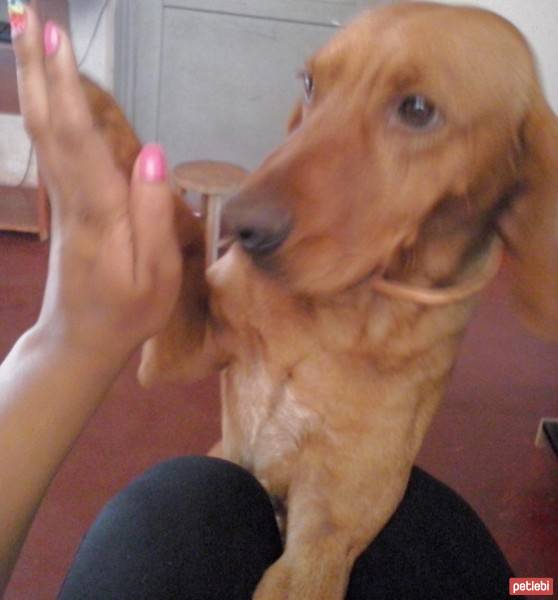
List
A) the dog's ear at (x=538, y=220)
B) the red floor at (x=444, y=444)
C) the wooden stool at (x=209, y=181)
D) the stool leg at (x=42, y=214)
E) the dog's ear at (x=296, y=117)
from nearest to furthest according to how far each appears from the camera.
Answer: the dog's ear at (x=538, y=220) < the dog's ear at (x=296, y=117) < the red floor at (x=444, y=444) < the wooden stool at (x=209, y=181) < the stool leg at (x=42, y=214)

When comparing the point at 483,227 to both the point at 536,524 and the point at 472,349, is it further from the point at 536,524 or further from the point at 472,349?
the point at 472,349

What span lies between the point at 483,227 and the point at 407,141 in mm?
164

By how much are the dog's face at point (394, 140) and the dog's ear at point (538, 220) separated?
24mm

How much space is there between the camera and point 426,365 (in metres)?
0.89

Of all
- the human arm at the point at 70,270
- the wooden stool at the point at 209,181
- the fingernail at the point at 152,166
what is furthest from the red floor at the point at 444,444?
the fingernail at the point at 152,166

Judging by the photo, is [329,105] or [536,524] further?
[536,524]

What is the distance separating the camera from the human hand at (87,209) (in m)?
0.51

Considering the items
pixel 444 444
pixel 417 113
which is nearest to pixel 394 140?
pixel 417 113

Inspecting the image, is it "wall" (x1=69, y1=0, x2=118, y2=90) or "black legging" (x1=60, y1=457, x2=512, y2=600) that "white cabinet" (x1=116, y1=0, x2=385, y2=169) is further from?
"black legging" (x1=60, y1=457, x2=512, y2=600)

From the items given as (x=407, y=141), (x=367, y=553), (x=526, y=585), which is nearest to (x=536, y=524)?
(x=526, y=585)

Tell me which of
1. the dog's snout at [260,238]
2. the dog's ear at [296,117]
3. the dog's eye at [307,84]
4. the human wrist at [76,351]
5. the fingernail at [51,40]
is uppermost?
the fingernail at [51,40]

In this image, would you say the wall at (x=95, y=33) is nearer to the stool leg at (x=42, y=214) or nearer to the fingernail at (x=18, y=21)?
the stool leg at (x=42, y=214)

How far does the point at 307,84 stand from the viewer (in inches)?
33.5

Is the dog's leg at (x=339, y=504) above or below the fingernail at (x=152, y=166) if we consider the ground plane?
below
